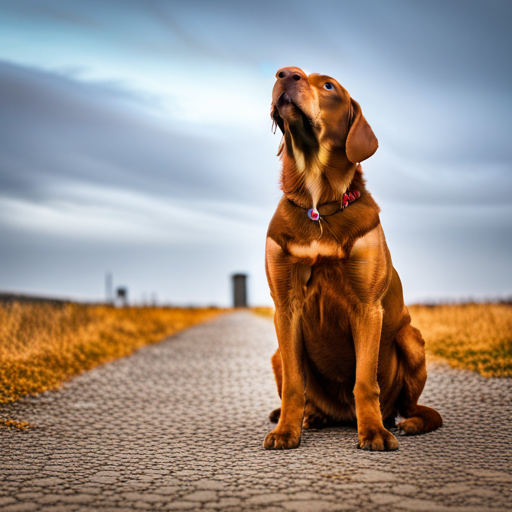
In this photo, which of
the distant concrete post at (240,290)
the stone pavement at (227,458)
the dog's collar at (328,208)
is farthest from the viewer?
the distant concrete post at (240,290)

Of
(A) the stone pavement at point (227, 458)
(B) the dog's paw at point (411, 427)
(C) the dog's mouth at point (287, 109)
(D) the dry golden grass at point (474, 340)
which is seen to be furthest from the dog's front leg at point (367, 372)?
(D) the dry golden grass at point (474, 340)

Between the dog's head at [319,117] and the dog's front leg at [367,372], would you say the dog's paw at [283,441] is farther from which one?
the dog's head at [319,117]

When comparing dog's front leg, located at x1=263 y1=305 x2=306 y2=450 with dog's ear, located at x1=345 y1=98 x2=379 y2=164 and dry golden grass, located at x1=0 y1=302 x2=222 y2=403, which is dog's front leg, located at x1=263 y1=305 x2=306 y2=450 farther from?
dry golden grass, located at x1=0 y1=302 x2=222 y2=403

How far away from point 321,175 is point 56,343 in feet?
17.9

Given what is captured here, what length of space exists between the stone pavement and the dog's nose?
2217 mm

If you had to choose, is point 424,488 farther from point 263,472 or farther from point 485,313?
point 485,313

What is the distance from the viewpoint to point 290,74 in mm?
3395

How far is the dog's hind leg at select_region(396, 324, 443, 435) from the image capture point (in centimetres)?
404

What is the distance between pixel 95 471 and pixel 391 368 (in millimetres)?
2026

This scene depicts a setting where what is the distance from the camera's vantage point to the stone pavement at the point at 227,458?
2686 millimetres

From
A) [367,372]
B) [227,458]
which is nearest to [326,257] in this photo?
[367,372]

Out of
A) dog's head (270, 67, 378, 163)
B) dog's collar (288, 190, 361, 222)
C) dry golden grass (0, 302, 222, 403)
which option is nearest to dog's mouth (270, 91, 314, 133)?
dog's head (270, 67, 378, 163)

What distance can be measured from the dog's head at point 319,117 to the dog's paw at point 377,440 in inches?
65.4

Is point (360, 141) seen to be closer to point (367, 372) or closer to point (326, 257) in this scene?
point (326, 257)
